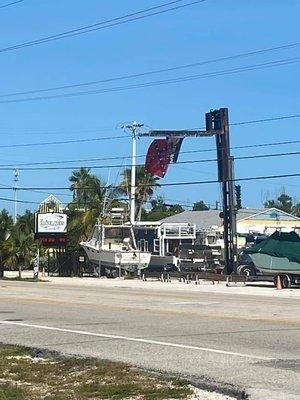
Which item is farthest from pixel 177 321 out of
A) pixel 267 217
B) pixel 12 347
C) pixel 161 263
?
pixel 267 217

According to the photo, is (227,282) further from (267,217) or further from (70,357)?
(267,217)

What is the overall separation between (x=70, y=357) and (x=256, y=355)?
2.90m

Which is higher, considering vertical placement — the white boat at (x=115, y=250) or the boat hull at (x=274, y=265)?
the white boat at (x=115, y=250)

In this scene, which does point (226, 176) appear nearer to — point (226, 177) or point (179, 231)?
point (226, 177)

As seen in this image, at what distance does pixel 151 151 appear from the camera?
203 ft

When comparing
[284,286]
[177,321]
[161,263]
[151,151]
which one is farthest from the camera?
[151,151]

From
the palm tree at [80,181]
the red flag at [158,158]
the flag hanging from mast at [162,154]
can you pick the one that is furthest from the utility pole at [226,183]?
the palm tree at [80,181]

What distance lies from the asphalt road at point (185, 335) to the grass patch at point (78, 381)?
0.57 metres

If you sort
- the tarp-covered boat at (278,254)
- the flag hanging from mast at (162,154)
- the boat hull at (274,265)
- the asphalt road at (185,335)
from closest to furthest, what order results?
the asphalt road at (185,335) → the boat hull at (274,265) → the tarp-covered boat at (278,254) → the flag hanging from mast at (162,154)

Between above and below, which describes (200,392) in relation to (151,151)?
below

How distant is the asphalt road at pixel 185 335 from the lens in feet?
32.1

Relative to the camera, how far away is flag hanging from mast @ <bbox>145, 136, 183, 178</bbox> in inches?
2228

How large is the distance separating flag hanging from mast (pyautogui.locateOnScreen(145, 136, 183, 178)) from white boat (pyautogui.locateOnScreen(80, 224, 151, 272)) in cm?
811

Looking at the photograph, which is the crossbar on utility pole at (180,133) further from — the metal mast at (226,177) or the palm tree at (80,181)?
A: the palm tree at (80,181)
